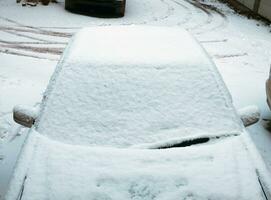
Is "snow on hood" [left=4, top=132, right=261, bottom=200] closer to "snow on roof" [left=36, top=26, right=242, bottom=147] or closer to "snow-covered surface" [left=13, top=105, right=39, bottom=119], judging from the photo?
"snow on roof" [left=36, top=26, right=242, bottom=147]

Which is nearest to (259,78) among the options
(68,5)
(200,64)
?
(200,64)

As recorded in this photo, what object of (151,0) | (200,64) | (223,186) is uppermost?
(200,64)

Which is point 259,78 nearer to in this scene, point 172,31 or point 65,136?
point 172,31

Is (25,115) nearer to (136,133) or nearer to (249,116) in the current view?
(136,133)

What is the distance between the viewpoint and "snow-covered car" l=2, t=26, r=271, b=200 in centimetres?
305

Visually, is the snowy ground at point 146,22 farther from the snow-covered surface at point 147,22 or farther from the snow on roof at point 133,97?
the snow on roof at point 133,97

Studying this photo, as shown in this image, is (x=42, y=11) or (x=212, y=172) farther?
(x=42, y=11)

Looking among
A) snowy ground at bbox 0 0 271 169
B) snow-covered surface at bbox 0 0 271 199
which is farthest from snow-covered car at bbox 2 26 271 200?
snowy ground at bbox 0 0 271 169

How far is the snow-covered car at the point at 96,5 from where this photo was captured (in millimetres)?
13297

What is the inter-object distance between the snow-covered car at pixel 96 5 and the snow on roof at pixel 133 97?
938 centimetres

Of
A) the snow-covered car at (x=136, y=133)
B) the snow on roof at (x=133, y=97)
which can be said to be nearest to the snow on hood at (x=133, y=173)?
the snow-covered car at (x=136, y=133)

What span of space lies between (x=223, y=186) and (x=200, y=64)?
1.41m

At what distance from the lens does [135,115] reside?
3.56 meters

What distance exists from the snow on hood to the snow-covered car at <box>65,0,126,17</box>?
10464mm
